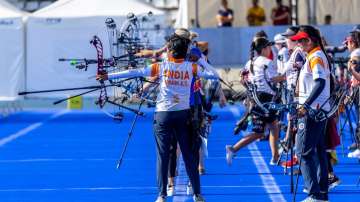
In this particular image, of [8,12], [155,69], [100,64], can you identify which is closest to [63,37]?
[8,12]

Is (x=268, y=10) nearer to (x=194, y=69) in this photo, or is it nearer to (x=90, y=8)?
(x=90, y=8)

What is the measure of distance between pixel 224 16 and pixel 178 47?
24512mm

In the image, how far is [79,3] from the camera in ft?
107

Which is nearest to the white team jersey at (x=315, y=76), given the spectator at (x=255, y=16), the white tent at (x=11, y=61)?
the white tent at (x=11, y=61)

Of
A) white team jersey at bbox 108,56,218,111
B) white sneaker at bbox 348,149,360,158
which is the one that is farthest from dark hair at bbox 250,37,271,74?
white team jersey at bbox 108,56,218,111

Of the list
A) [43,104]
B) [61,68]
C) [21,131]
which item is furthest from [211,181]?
[43,104]

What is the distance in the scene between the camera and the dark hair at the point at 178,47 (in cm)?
1423

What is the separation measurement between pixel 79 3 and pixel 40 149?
33.4 feet

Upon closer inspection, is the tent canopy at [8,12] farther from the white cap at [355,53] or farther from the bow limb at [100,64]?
the bow limb at [100,64]

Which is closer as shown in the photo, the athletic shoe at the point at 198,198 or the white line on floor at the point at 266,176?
the athletic shoe at the point at 198,198

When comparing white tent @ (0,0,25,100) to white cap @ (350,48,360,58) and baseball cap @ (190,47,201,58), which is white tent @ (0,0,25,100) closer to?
white cap @ (350,48,360,58)

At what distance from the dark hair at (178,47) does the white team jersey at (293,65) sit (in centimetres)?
220

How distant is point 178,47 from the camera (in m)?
14.2

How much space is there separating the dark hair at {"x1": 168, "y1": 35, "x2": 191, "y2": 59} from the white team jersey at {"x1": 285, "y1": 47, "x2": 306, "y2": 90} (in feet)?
7.21
